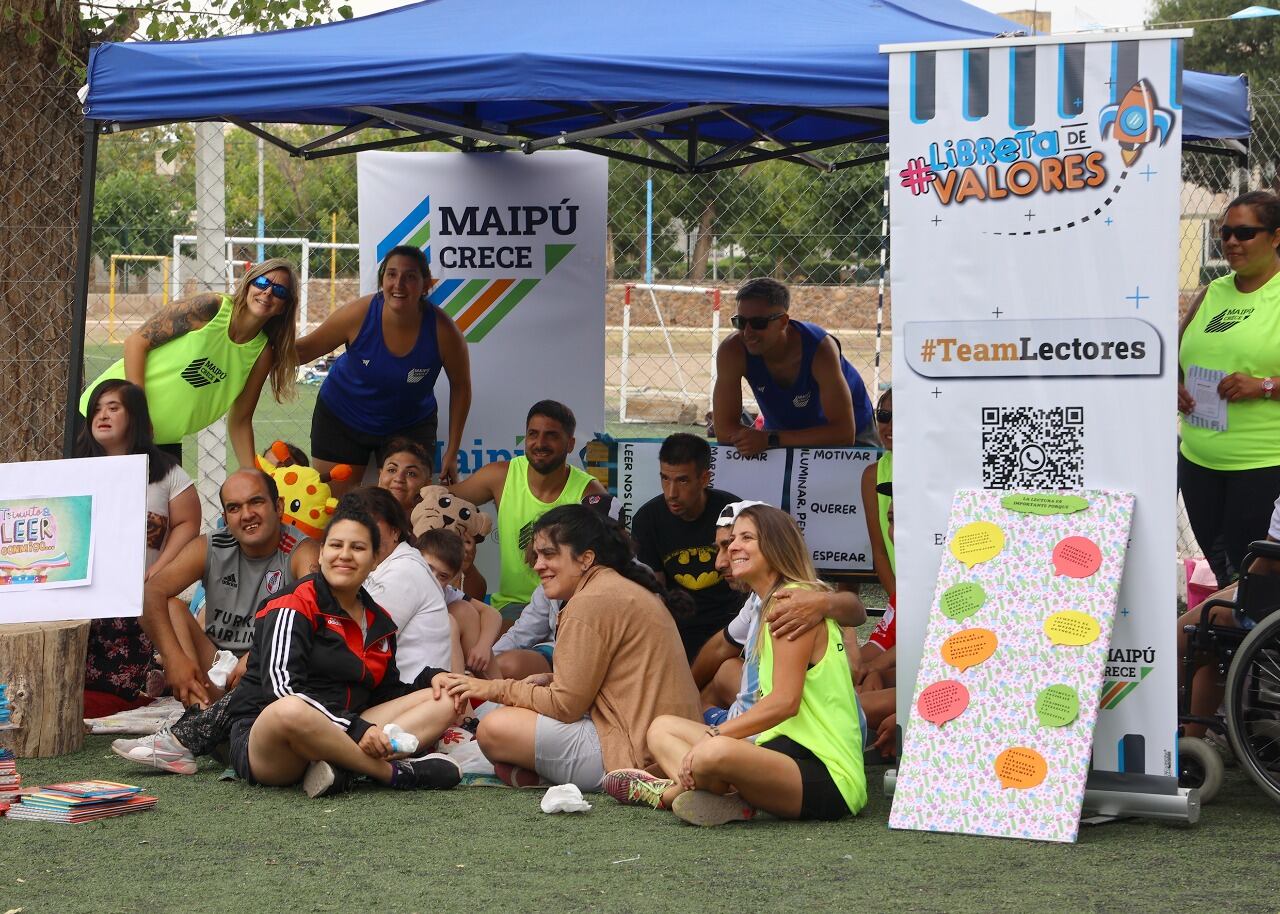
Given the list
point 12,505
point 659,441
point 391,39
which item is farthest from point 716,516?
point 12,505

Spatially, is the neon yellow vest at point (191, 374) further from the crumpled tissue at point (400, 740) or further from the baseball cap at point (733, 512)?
the baseball cap at point (733, 512)

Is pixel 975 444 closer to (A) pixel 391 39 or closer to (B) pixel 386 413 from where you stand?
(A) pixel 391 39

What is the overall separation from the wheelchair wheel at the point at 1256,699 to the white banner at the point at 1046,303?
19cm

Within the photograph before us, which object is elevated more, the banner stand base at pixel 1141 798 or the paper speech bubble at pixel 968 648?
the paper speech bubble at pixel 968 648

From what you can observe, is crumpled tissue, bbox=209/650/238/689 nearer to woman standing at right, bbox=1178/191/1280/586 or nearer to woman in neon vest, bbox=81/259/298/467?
woman in neon vest, bbox=81/259/298/467

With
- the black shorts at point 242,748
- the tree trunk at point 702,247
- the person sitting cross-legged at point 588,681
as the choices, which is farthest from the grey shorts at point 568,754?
the tree trunk at point 702,247

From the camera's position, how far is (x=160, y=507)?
5.92 meters

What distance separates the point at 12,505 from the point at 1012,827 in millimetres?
3436

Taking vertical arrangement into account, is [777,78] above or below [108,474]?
above

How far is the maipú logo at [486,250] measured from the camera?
808 cm

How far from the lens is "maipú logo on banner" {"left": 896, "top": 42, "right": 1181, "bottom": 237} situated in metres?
4.37

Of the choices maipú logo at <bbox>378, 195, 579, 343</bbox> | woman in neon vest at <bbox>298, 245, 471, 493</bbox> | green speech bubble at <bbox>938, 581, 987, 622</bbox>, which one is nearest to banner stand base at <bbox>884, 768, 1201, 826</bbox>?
green speech bubble at <bbox>938, 581, 987, 622</bbox>

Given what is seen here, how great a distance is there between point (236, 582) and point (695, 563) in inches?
68.2

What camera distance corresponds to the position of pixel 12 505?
541 centimetres
